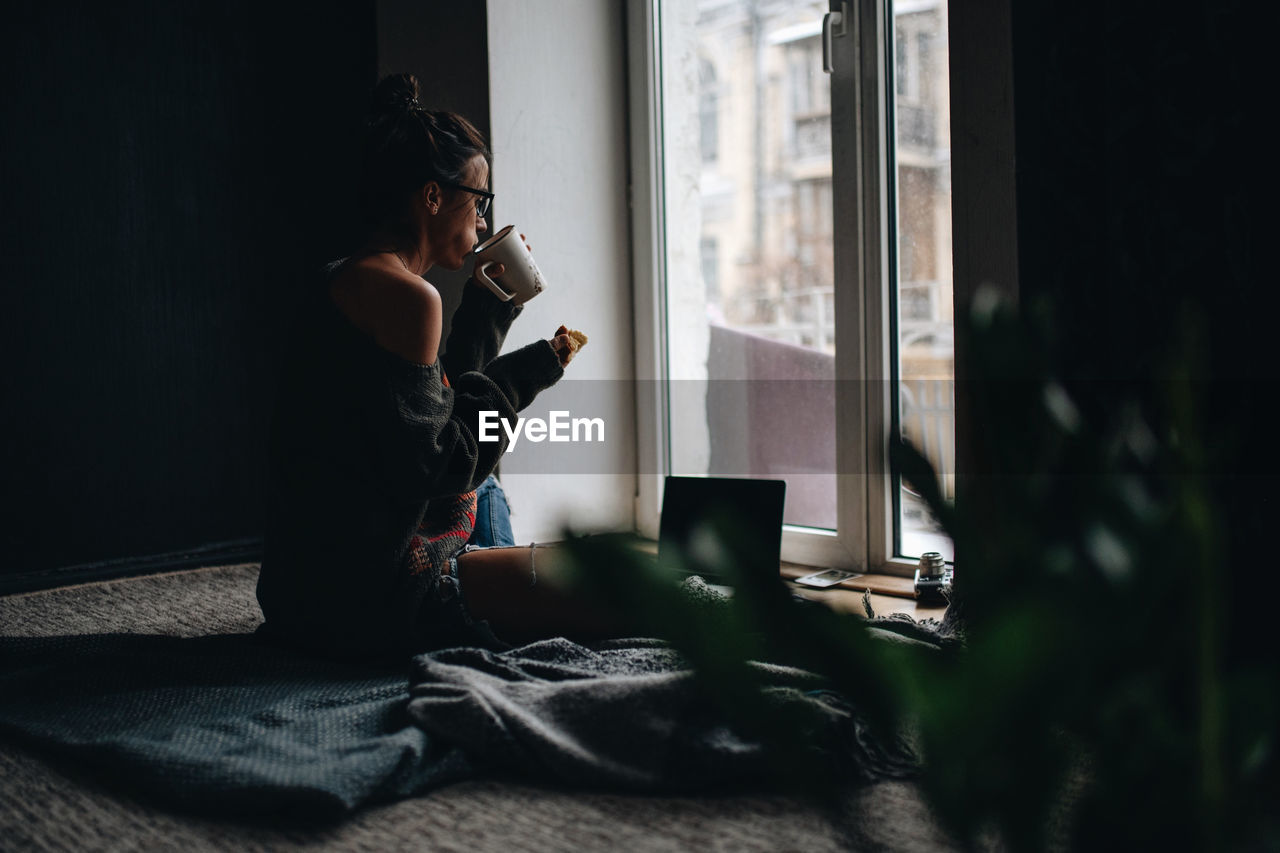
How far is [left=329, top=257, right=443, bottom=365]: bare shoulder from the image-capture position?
4.47ft

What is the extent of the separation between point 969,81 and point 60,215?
5.73 ft

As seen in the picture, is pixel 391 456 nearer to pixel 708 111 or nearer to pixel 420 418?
pixel 420 418

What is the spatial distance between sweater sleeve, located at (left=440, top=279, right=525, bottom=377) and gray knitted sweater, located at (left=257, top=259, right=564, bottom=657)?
248mm

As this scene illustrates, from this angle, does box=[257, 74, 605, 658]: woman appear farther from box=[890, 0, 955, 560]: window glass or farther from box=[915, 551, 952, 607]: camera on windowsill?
box=[890, 0, 955, 560]: window glass

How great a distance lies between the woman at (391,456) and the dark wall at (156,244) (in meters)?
0.87

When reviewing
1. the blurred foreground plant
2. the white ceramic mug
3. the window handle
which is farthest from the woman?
the blurred foreground plant

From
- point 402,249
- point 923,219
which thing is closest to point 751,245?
point 923,219

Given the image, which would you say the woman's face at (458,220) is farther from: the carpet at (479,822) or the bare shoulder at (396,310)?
the carpet at (479,822)

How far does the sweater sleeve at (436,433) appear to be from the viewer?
1.33 metres

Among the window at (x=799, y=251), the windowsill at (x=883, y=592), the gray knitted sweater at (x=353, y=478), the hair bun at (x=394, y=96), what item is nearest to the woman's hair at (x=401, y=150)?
the hair bun at (x=394, y=96)

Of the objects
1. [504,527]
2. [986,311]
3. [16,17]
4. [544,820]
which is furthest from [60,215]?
[986,311]

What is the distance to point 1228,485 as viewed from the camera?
1.06 metres

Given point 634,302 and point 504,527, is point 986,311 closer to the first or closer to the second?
point 504,527

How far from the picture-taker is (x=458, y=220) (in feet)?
4.99
